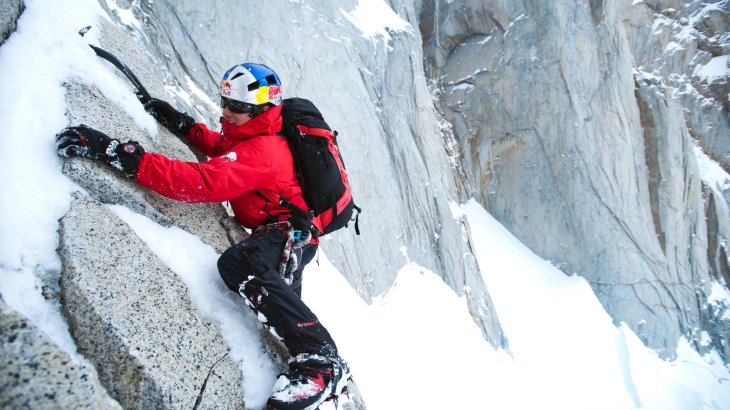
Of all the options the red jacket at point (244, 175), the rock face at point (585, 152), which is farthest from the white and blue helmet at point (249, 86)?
A: the rock face at point (585, 152)

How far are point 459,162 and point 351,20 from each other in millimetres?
11030

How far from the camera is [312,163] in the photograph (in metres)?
3.83

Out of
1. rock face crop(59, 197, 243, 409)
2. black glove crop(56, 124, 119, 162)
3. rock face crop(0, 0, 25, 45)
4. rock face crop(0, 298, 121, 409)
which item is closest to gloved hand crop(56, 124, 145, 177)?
black glove crop(56, 124, 119, 162)

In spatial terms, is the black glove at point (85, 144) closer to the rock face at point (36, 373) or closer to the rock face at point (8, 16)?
the rock face at point (8, 16)

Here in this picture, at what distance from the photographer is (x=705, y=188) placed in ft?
77.6

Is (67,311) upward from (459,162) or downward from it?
upward

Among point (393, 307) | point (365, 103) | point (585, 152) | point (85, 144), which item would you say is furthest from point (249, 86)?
point (585, 152)

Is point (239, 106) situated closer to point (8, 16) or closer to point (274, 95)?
point (274, 95)

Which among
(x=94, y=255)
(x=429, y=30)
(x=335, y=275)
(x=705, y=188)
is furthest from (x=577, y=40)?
(x=94, y=255)

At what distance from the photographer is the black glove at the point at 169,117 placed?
14.8 feet

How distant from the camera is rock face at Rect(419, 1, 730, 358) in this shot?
2062cm

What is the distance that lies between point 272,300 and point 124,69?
2.95 meters

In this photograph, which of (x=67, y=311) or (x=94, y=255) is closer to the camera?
(x=67, y=311)

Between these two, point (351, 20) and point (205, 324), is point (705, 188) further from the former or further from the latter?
point (205, 324)
